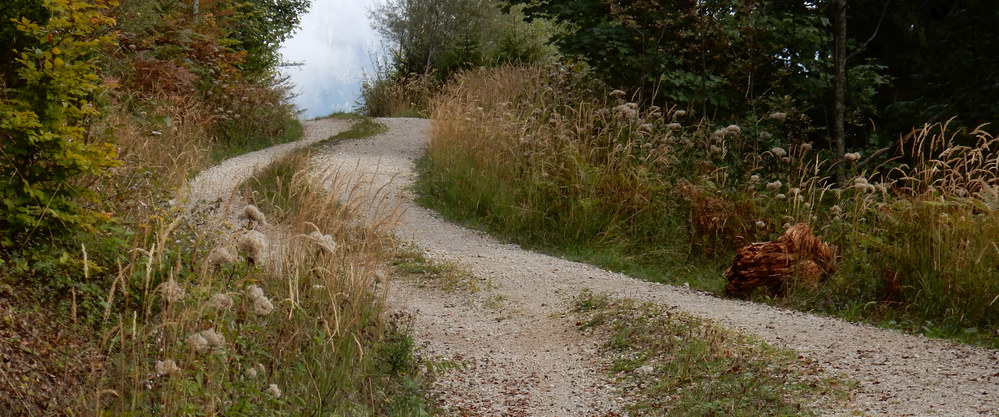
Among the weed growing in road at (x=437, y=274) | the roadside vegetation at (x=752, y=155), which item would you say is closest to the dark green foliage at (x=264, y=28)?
the roadside vegetation at (x=752, y=155)

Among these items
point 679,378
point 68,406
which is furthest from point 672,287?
point 68,406

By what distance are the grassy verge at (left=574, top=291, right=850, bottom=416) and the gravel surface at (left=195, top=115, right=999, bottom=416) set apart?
0.48ft

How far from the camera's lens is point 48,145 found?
4281mm

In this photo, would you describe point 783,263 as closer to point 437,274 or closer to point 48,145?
point 437,274

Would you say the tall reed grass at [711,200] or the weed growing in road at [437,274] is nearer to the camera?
the tall reed grass at [711,200]

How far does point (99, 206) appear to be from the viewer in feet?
15.7

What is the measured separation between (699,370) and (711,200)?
369 cm

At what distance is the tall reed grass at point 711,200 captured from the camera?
21.5 feet

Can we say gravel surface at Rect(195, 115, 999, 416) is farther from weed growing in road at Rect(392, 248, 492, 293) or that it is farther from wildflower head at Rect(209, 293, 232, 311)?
wildflower head at Rect(209, 293, 232, 311)

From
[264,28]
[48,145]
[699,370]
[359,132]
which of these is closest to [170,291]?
[48,145]

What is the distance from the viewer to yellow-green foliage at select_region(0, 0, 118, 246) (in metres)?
4.20

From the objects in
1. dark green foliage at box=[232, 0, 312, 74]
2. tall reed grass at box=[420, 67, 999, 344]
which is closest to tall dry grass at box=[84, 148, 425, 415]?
tall reed grass at box=[420, 67, 999, 344]

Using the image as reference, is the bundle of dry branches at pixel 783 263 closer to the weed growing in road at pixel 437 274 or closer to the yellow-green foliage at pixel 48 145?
the weed growing in road at pixel 437 274

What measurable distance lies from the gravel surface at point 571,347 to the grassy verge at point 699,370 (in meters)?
0.15
